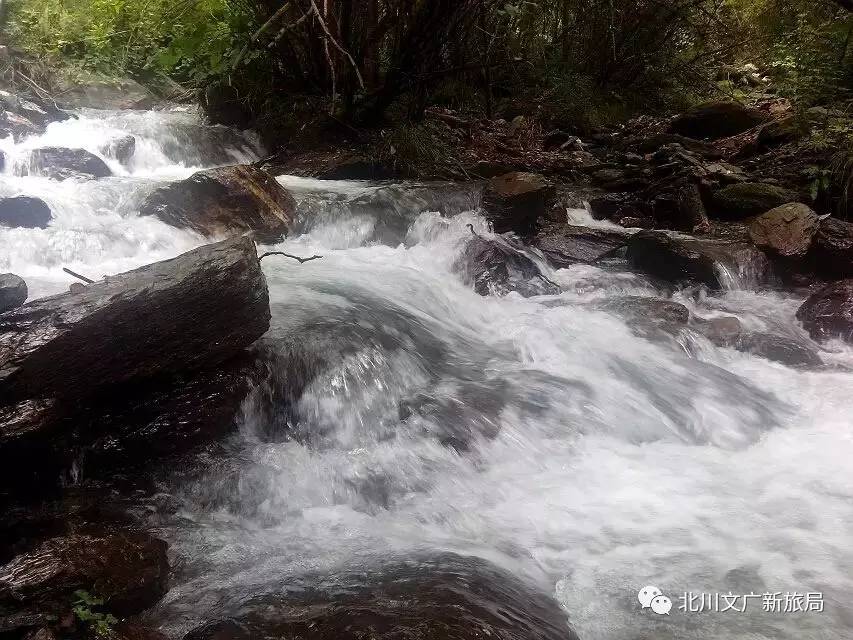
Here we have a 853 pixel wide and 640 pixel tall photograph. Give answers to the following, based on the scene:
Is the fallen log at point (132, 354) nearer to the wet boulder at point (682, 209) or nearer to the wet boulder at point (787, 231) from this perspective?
the wet boulder at point (787, 231)

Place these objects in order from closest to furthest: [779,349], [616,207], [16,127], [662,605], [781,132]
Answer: [662,605], [779,349], [16,127], [616,207], [781,132]

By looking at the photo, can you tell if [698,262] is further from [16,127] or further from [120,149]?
[16,127]

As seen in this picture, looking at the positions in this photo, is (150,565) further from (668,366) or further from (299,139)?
(299,139)

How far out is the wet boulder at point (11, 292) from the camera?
122 inches

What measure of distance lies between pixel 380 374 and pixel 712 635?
7.37 ft

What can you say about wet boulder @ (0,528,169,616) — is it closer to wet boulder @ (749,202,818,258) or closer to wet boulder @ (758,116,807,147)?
wet boulder @ (749,202,818,258)

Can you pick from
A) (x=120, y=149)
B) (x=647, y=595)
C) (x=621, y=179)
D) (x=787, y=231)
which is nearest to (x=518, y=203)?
(x=621, y=179)

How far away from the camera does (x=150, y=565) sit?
229 cm

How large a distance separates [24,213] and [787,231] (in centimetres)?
738

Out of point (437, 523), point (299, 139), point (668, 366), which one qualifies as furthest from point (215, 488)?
point (299, 139)

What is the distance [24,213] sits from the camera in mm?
5379

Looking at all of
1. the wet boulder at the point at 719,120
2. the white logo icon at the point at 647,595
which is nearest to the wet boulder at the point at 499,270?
the white logo icon at the point at 647,595

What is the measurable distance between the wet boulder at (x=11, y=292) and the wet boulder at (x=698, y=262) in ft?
17.7

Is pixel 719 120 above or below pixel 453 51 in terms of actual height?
below
